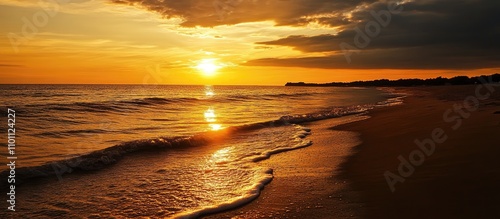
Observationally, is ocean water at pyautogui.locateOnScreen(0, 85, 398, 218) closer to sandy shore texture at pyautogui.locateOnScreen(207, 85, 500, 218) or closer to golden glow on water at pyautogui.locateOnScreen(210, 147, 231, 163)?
golden glow on water at pyautogui.locateOnScreen(210, 147, 231, 163)

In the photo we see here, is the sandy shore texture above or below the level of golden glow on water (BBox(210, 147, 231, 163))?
above

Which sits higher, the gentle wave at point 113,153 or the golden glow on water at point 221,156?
the gentle wave at point 113,153

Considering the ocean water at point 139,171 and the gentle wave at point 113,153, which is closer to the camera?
the ocean water at point 139,171

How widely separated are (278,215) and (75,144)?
9.67 meters

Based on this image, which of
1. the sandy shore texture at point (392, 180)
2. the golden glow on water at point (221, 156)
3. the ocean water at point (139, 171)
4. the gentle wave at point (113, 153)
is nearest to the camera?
the sandy shore texture at point (392, 180)

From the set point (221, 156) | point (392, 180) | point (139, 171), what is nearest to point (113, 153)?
point (139, 171)

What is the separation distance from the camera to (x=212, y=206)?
6.11 meters

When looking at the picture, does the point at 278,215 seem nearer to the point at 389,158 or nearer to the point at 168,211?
the point at 168,211

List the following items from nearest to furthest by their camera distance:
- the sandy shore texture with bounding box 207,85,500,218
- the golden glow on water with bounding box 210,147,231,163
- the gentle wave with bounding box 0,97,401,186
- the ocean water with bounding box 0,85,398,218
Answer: the sandy shore texture with bounding box 207,85,500,218, the ocean water with bounding box 0,85,398,218, the gentle wave with bounding box 0,97,401,186, the golden glow on water with bounding box 210,147,231,163

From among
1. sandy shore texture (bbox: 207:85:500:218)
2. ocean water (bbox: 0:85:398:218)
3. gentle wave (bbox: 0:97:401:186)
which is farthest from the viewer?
gentle wave (bbox: 0:97:401:186)

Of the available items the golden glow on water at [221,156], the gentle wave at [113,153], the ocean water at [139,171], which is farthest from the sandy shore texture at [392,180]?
the gentle wave at [113,153]

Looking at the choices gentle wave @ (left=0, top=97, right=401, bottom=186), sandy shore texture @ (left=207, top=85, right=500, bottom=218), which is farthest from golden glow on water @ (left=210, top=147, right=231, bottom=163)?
sandy shore texture @ (left=207, top=85, right=500, bottom=218)

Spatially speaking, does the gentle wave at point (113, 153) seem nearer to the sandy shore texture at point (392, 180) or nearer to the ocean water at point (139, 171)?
the ocean water at point (139, 171)

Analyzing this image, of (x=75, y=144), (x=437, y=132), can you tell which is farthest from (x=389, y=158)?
(x=75, y=144)
